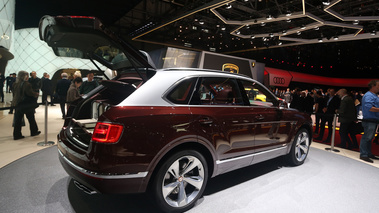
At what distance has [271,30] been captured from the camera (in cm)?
1587

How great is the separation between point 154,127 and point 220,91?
1165mm

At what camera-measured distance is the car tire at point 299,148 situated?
3.59 m

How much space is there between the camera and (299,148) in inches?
146

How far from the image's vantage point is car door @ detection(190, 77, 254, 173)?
221 centimetres

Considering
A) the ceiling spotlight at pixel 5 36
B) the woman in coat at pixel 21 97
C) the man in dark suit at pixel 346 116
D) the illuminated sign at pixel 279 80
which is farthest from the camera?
the illuminated sign at pixel 279 80

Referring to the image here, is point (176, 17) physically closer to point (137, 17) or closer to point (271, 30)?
point (271, 30)

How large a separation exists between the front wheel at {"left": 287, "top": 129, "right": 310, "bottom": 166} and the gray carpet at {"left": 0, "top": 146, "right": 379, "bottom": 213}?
0.44ft

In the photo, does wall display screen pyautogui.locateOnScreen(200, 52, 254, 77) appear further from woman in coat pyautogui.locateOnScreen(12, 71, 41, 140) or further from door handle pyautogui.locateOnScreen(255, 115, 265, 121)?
door handle pyautogui.locateOnScreen(255, 115, 265, 121)

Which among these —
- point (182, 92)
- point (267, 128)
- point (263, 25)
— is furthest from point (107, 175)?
point (263, 25)

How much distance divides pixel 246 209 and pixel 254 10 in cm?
1187

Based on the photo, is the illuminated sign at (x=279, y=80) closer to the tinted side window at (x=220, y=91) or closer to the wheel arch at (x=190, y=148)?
the tinted side window at (x=220, y=91)

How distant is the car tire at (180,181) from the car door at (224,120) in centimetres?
24

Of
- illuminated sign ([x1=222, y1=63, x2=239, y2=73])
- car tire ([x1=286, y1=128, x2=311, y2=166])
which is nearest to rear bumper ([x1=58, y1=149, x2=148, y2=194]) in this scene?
car tire ([x1=286, y1=128, x2=311, y2=166])

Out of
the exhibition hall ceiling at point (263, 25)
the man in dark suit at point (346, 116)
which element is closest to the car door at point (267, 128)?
the man in dark suit at point (346, 116)
